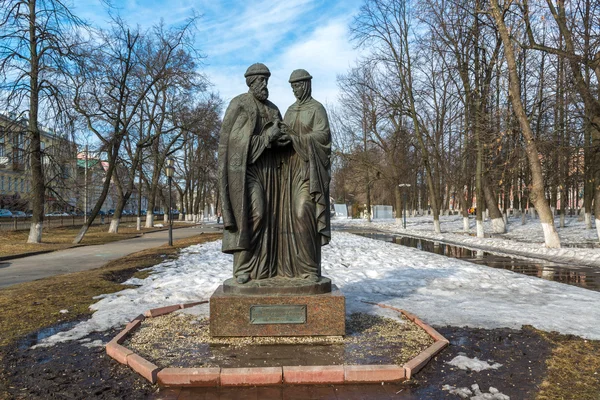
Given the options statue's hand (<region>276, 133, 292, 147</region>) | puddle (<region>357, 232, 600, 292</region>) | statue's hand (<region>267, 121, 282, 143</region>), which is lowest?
puddle (<region>357, 232, 600, 292</region>)

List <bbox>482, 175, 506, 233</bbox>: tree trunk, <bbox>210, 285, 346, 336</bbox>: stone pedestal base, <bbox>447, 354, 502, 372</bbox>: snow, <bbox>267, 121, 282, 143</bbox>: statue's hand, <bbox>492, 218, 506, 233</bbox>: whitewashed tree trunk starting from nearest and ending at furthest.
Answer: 1. <bbox>447, 354, 502, 372</bbox>: snow
2. <bbox>210, 285, 346, 336</bbox>: stone pedestal base
3. <bbox>267, 121, 282, 143</bbox>: statue's hand
4. <bbox>482, 175, 506, 233</bbox>: tree trunk
5. <bbox>492, 218, 506, 233</bbox>: whitewashed tree trunk

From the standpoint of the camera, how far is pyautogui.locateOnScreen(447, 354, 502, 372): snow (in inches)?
150

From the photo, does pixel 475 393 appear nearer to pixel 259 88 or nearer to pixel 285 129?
pixel 285 129

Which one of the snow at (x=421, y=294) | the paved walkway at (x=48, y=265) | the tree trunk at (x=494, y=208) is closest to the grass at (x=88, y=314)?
the snow at (x=421, y=294)

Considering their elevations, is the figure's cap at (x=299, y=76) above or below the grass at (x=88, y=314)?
above

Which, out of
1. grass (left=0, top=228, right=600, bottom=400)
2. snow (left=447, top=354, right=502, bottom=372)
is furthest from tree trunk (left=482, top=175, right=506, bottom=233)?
snow (left=447, top=354, right=502, bottom=372)

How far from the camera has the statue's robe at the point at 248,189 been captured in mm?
4582

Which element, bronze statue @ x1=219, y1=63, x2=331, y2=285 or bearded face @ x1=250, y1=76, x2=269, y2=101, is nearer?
bronze statue @ x1=219, y1=63, x2=331, y2=285

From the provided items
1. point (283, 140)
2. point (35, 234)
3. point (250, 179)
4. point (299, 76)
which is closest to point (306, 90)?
point (299, 76)

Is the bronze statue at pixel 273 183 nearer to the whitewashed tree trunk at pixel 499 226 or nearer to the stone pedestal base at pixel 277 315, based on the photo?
the stone pedestal base at pixel 277 315

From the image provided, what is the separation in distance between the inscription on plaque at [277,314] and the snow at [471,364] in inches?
58.8

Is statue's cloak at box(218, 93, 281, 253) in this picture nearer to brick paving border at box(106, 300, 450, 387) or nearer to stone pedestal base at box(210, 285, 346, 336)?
stone pedestal base at box(210, 285, 346, 336)

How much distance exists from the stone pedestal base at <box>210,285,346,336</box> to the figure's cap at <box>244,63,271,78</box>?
97.0 inches

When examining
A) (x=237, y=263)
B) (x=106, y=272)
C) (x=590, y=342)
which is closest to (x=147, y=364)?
(x=237, y=263)
